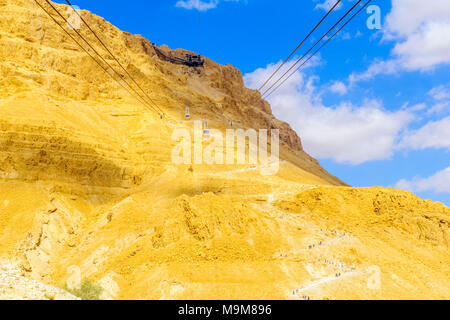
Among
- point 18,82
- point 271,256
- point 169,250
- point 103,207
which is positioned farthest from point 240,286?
point 18,82

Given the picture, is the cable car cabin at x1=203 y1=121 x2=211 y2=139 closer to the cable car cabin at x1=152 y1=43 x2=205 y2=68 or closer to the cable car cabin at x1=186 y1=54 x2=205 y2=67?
the cable car cabin at x1=152 y1=43 x2=205 y2=68

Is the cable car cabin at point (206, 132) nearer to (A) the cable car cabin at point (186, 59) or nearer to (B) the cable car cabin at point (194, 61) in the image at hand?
(A) the cable car cabin at point (186, 59)

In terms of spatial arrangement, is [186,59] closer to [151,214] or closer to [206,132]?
[206,132]

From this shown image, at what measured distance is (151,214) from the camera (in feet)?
71.5

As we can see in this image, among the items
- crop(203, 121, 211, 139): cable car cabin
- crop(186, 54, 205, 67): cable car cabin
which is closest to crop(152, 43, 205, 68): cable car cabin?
crop(186, 54, 205, 67): cable car cabin

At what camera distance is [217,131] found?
4719 centimetres

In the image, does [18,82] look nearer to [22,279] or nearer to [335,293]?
[22,279]

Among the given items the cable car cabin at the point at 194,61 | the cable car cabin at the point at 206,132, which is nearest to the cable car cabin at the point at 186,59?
the cable car cabin at the point at 194,61

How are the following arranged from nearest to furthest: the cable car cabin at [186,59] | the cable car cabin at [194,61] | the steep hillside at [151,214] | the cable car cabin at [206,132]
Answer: the steep hillside at [151,214] < the cable car cabin at [206,132] < the cable car cabin at [186,59] < the cable car cabin at [194,61]

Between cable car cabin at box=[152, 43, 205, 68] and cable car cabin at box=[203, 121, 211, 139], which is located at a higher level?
cable car cabin at box=[152, 43, 205, 68]

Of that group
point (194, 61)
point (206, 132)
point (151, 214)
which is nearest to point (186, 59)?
point (194, 61)

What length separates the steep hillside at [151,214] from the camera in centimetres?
1373

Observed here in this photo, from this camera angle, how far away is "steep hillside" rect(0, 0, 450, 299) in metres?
13.7
